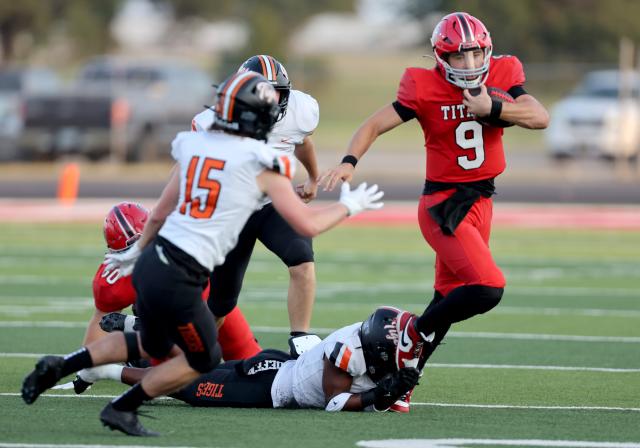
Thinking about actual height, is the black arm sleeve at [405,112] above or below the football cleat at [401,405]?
above

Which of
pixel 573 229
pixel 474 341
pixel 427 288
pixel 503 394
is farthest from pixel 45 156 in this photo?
pixel 503 394

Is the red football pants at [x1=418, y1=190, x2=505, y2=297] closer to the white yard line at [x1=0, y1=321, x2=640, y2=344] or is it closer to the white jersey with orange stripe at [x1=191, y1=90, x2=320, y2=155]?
the white jersey with orange stripe at [x1=191, y1=90, x2=320, y2=155]

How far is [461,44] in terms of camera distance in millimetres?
6879

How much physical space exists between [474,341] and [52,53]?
38.2 meters

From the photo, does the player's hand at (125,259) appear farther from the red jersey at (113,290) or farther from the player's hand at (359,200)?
the player's hand at (359,200)

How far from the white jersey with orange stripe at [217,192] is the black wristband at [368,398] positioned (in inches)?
46.7

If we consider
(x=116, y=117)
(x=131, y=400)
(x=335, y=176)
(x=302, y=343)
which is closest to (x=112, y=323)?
(x=302, y=343)

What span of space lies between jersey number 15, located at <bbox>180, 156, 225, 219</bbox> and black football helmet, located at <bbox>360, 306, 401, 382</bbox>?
4.02 feet

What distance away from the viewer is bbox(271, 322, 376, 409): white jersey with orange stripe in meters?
6.52

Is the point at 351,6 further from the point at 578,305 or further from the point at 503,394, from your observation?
the point at 503,394

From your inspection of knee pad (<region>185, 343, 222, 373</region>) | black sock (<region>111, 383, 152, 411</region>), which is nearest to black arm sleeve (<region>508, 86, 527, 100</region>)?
knee pad (<region>185, 343, 222, 373</region>)

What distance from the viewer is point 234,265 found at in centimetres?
767

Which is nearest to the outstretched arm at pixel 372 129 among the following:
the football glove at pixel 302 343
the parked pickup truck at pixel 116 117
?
the football glove at pixel 302 343

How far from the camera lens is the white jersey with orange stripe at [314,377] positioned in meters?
6.52
